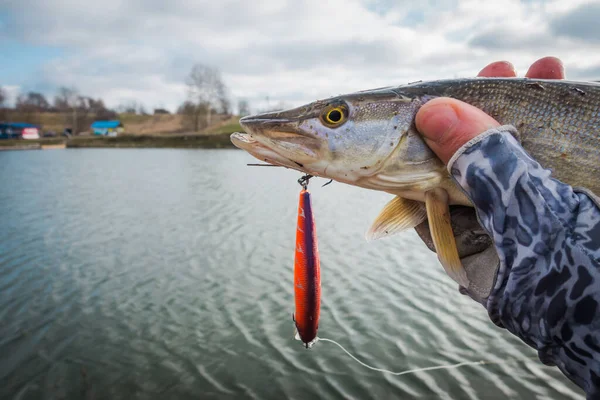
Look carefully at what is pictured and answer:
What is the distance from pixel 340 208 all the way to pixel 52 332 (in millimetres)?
11140

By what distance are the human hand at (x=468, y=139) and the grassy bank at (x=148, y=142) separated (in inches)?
2229

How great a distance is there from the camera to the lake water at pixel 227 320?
566 cm

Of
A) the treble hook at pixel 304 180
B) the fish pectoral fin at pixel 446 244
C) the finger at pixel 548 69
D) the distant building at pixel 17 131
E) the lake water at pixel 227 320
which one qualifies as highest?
the distant building at pixel 17 131

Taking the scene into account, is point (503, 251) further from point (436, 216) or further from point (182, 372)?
point (182, 372)

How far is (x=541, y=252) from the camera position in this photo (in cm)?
139

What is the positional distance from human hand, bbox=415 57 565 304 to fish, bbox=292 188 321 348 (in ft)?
3.53

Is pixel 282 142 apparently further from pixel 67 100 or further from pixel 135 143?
pixel 67 100

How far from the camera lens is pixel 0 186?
74.0 feet

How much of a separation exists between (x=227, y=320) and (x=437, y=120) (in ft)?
21.3

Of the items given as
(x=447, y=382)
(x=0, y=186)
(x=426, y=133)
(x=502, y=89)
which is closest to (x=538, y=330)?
(x=426, y=133)

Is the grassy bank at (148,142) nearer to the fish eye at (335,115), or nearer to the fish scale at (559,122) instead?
the fish eye at (335,115)

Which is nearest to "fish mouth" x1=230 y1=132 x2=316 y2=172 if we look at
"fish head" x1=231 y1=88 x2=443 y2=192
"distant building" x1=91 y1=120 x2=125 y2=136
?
"fish head" x1=231 y1=88 x2=443 y2=192

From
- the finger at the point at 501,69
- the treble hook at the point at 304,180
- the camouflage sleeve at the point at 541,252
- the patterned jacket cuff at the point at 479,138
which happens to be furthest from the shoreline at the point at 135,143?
the camouflage sleeve at the point at 541,252

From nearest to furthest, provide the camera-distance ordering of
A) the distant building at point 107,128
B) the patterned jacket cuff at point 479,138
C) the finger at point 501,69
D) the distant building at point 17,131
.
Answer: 1. the patterned jacket cuff at point 479,138
2. the finger at point 501,69
3. the distant building at point 17,131
4. the distant building at point 107,128
